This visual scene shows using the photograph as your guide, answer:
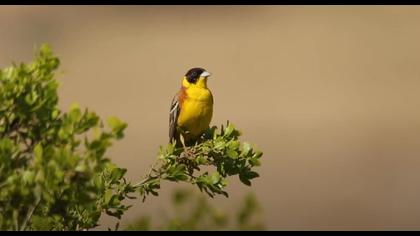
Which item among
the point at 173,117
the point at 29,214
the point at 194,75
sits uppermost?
the point at 194,75

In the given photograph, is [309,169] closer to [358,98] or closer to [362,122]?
[362,122]

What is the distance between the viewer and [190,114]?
879cm

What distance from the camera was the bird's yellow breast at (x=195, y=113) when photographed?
8703mm

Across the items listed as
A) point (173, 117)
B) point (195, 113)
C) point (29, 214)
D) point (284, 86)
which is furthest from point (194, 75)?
point (284, 86)

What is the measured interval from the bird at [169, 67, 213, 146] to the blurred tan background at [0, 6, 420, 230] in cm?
1349

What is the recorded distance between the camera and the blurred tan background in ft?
87.4

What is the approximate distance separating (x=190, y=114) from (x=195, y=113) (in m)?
0.05

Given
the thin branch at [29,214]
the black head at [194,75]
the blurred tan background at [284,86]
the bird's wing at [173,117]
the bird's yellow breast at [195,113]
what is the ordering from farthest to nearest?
1. the blurred tan background at [284,86]
2. the black head at [194,75]
3. the bird's wing at [173,117]
4. the bird's yellow breast at [195,113]
5. the thin branch at [29,214]

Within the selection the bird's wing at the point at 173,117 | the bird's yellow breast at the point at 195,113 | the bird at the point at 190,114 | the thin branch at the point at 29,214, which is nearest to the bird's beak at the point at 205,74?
the bird at the point at 190,114

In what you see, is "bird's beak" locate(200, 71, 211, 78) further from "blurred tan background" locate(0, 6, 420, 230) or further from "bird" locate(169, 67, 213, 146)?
"blurred tan background" locate(0, 6, 420, 230)

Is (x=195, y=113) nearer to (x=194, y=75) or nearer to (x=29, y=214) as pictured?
(x=194, y=75)

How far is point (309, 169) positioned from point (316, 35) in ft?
54.9

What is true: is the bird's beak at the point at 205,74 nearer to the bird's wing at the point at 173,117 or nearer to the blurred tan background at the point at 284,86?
the bird's wing at the point at 173,117

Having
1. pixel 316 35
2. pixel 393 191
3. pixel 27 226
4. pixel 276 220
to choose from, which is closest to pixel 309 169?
pixel 393 191
